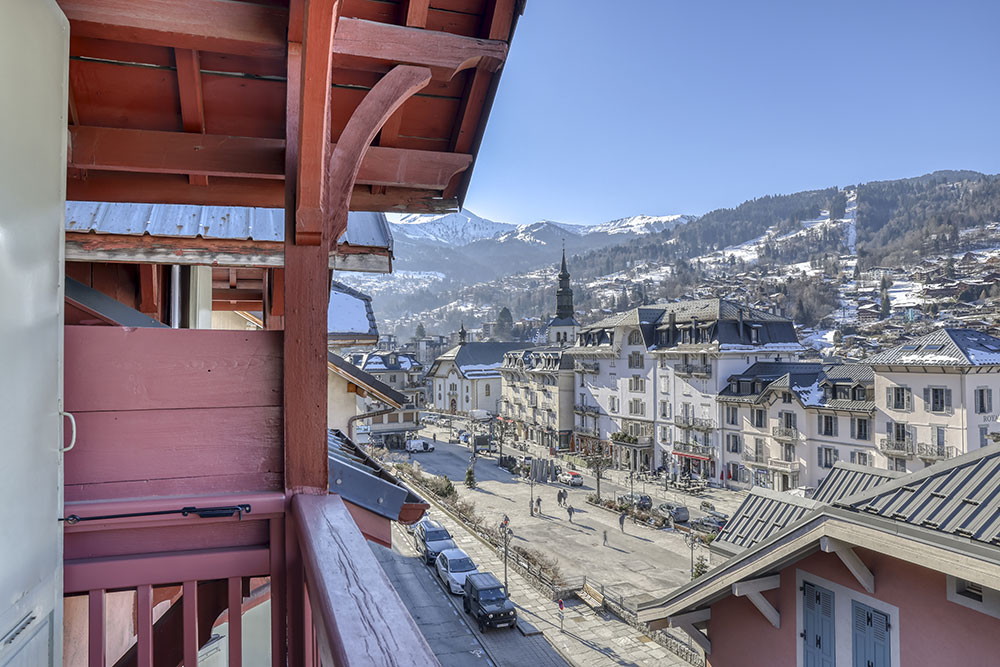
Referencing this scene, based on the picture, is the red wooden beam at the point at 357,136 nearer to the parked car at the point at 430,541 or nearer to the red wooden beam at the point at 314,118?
the red wooden beam at the point at 314,118

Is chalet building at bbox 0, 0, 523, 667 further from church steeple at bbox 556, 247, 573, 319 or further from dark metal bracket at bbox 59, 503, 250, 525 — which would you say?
church steeple at bbox 556, 247, 573, 319

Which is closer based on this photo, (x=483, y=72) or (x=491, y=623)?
(x=483, y=72)

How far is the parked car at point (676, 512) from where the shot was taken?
82.1 ft

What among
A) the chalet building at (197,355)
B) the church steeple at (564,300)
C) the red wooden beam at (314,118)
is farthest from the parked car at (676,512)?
the church steeple at (564,300)

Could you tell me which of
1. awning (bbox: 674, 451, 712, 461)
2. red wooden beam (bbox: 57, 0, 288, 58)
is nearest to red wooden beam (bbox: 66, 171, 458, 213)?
red wooden beam (bbox: 57, 0, 288, 58)

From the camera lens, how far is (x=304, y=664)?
65.8 inches

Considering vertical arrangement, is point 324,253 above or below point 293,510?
above

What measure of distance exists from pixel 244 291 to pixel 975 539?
864 centimetres

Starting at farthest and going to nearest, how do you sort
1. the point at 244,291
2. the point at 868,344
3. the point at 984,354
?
1. the point at 868,344
2. the point at 984,354
3. the point at 244,291

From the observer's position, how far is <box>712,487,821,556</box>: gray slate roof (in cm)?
670

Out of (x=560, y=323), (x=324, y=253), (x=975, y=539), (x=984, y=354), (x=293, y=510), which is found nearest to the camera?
(x=293, y=510)

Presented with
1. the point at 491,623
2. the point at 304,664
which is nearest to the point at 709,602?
the point at 304,664

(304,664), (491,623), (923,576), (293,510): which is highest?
(293,510)

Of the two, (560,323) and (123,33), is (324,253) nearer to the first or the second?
(123,33)
